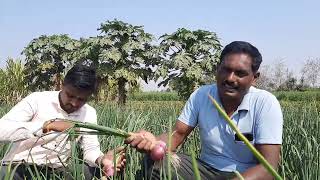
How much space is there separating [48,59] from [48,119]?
13268mm

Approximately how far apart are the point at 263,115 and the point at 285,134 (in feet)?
3.20

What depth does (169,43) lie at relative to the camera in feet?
40.8

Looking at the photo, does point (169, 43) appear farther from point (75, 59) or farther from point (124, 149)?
point (124, 149)

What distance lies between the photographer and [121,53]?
42.3ft

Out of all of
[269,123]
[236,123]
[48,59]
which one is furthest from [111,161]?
[48,59]

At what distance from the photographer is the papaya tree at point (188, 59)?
468 inches

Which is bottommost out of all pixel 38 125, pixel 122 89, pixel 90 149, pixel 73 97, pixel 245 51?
pixel 122 89

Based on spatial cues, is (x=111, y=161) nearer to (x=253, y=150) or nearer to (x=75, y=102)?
Result: (x=75, y=102)

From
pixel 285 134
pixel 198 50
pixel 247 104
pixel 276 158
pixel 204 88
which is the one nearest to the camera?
pixel 276 158

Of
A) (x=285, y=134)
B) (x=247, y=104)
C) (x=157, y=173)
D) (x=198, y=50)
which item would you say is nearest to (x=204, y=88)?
(x=247, y=104)

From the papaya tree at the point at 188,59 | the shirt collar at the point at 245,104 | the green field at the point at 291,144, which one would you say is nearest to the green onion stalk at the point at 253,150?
the green field at the point at 291,144

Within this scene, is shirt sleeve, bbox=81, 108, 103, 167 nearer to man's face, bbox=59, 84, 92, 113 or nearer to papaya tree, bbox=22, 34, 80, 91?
man's face, bbox=59, 84, 92, 113

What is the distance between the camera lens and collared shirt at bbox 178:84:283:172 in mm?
1756

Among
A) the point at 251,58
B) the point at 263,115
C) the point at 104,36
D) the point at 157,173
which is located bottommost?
the point at 157,173
